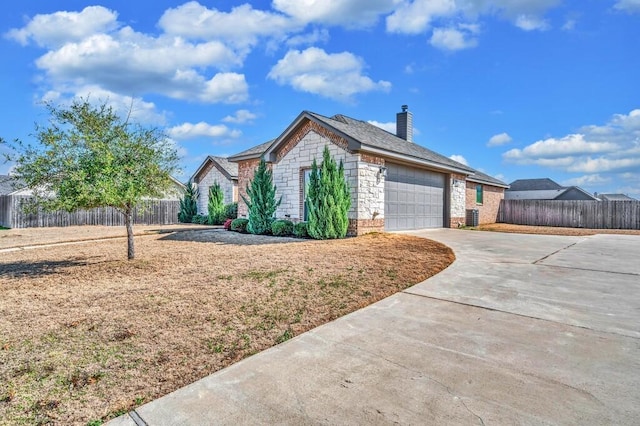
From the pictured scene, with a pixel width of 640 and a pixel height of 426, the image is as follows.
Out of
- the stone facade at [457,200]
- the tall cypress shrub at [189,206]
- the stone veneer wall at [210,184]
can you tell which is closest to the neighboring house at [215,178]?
the stone veneer wall at [210,184]

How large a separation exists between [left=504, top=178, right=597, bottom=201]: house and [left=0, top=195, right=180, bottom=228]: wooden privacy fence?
41178mm

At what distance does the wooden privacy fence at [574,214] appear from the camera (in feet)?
62.3

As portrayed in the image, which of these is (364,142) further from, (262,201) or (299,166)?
(262,201)

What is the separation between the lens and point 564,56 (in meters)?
11.9

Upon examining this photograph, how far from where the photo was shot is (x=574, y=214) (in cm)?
2064

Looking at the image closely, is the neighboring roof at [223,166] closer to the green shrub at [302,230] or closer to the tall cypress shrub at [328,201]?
the green shrub at [302,230]

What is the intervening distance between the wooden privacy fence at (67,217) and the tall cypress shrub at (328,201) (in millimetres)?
10630

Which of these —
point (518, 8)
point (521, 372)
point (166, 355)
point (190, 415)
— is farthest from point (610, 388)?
point (518, 8)

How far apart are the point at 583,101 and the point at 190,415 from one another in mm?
21177

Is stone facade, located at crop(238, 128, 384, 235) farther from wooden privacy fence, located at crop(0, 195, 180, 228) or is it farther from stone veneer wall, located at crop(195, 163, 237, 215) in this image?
wooden privacy fence, located at crop(0, 195, 180, 228)

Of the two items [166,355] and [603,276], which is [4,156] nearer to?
[166,355]

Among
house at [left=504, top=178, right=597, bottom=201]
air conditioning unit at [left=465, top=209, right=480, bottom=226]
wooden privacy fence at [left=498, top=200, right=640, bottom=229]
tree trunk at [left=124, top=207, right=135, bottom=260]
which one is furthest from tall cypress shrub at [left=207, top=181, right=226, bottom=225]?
house at [left=504, top=178, right=597, bottom=201]

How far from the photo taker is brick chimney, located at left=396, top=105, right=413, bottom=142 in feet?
57.5

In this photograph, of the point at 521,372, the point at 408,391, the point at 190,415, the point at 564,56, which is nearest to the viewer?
the point at 190,415
